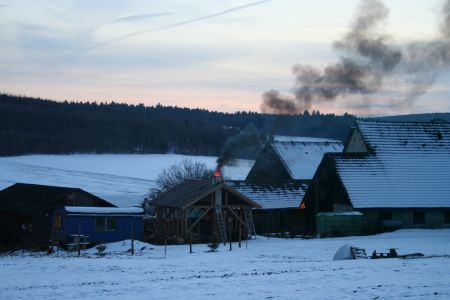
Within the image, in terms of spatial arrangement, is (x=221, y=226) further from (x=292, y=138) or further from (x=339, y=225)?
(x=292, y=138)

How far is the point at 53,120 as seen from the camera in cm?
14788

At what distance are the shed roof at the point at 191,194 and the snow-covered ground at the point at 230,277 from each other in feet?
26.3

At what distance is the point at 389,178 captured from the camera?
4322 cm

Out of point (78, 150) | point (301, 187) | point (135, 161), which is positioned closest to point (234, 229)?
point (301, 187)

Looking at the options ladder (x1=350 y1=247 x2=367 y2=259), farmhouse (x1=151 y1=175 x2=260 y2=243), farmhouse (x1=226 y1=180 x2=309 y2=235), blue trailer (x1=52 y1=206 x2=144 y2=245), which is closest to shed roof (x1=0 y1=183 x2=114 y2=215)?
blue trailer (x1=52 y1=206 x2=144 y2=245)

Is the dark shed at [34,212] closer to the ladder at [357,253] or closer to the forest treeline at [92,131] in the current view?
the ladder at [357,253]

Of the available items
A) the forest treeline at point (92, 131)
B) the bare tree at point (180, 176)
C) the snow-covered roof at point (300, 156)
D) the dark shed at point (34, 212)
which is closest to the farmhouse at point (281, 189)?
the snow-covered roof at point (300, 156)

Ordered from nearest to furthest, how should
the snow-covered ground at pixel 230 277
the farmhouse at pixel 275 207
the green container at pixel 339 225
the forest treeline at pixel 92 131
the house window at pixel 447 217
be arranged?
1. the snow-covered ground at pixel 230 277
2. the green container at pixel 339 225
3. the house window at pixel 447 217
4. the farmhouse at pixel 275 207
5. the forest treeline at pixel 92 131

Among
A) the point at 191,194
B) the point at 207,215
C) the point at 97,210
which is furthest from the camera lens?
the point at 191,194

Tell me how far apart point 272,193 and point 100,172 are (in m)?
53.1

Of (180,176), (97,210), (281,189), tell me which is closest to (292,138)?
(281,189)

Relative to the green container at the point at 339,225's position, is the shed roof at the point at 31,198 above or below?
above

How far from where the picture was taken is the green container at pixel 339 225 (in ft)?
130

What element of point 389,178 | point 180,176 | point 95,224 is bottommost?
point 95,224
